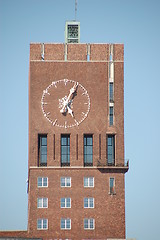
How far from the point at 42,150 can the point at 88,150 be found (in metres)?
7.10

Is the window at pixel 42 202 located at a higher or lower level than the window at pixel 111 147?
lower

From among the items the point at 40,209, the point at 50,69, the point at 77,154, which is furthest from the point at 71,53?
the point at 40,209

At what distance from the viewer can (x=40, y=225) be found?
137 m

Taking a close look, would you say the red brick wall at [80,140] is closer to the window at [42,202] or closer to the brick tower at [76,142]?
the brick tower at [76,142]

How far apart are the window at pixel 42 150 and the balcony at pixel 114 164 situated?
8.32 metres

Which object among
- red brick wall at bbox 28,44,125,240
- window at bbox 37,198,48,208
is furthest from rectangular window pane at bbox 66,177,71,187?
window at bbox 37,198,48,208

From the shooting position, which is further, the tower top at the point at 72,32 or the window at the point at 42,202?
the tower top at the point at 72,32

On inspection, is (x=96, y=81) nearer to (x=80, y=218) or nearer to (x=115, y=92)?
(x=115, y=92)

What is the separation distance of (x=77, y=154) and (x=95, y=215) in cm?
987

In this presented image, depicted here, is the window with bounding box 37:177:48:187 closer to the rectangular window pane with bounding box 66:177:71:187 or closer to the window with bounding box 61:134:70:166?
the rectangular window pane with bounding box 66:177:71:187

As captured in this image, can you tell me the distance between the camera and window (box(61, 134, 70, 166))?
140125 mm

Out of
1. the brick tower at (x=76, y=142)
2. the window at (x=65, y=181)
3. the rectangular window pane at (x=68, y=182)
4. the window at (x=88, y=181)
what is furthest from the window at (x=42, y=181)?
the window at (x=88, y=181)

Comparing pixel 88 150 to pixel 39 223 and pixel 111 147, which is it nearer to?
pixel 111 147

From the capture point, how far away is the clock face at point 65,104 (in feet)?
460
